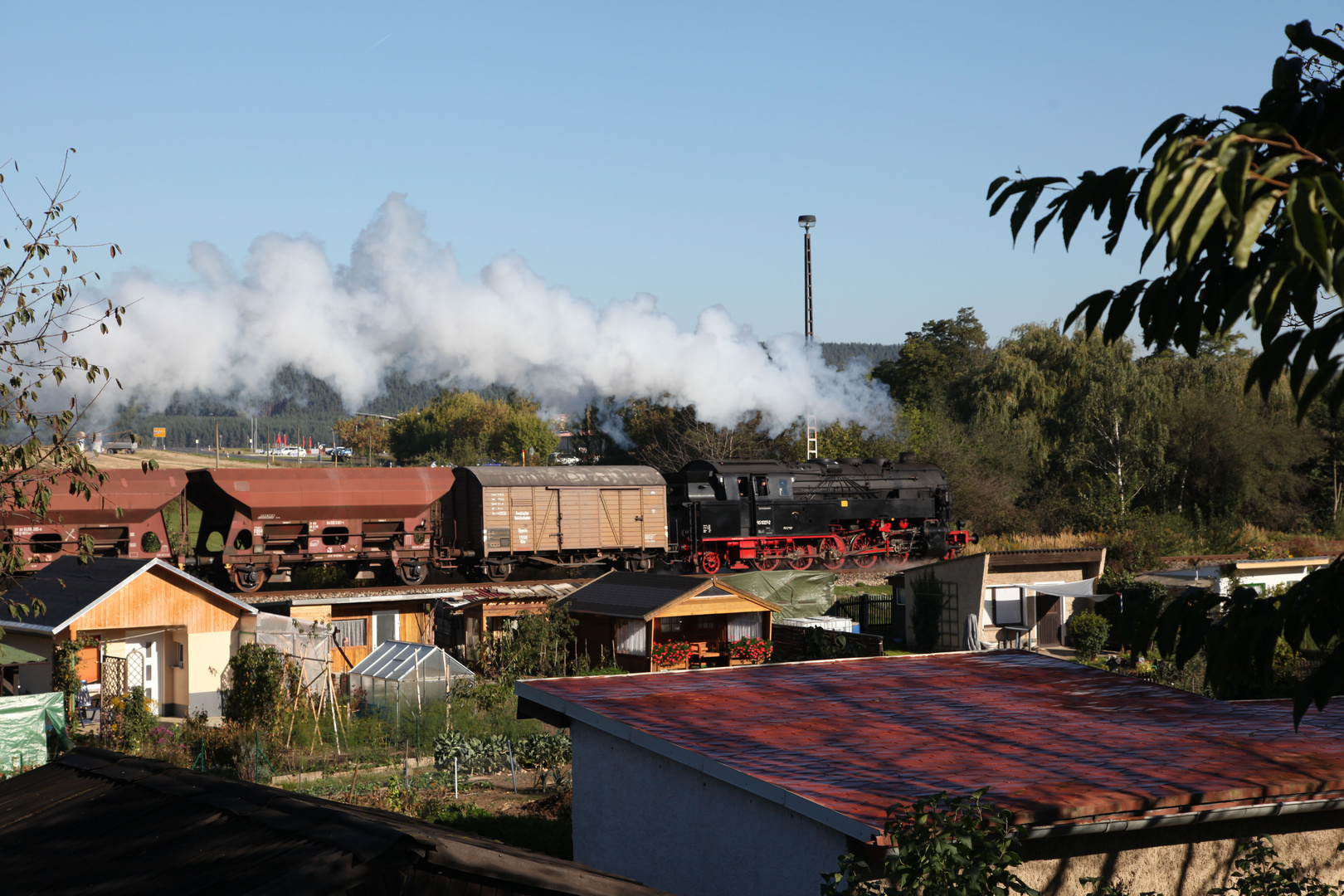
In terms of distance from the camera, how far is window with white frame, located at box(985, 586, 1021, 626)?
2914 centimetres

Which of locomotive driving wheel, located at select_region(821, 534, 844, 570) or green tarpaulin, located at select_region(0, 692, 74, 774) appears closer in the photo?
green tarpaulin, located at select_region(0, 692, 74, 774)

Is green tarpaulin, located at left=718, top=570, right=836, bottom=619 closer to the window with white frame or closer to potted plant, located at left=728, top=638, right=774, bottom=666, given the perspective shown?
the window with white frame

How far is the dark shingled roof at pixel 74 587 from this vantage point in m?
21.0

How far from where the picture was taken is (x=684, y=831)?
9.05m

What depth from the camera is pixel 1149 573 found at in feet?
108

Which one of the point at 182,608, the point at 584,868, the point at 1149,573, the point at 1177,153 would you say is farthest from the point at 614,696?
the point at 1149,573

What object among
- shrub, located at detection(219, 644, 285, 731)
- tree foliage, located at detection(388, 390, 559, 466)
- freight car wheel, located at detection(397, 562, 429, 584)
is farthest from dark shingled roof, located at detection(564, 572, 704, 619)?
tree foliage, located at detection(388, 390, 559, 466)

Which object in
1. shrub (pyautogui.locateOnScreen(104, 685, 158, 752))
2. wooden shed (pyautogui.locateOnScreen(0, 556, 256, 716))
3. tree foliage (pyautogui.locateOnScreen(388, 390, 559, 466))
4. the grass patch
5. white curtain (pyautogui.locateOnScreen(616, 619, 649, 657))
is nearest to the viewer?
the grass patch

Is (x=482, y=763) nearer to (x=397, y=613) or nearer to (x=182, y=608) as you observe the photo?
(x=182, y=608)

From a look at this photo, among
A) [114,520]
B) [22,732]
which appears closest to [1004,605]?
[22,732]

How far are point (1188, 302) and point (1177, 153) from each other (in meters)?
0.79

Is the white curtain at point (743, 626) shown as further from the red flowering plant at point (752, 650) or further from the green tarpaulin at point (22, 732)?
the green tarpaulin at point (22, 732)

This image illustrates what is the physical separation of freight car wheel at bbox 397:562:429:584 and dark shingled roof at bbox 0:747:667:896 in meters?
24.9

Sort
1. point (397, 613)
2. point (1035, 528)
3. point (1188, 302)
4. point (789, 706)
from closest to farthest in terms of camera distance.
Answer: point (1188, 302), point (789, 706), point (397, 613), point (1035, 528)
